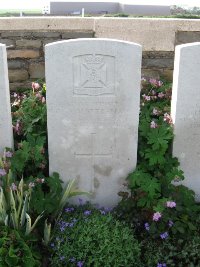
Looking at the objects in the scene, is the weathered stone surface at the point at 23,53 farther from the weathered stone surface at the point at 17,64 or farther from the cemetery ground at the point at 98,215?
the cemetery ground at the point at 98,215

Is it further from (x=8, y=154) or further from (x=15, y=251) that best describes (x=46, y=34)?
(x=15, y=251)

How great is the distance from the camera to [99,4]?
32.1 m

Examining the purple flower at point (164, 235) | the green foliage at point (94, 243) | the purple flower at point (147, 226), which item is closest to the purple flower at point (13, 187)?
the green foliage at point (94, 243)

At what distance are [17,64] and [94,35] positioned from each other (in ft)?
2.89

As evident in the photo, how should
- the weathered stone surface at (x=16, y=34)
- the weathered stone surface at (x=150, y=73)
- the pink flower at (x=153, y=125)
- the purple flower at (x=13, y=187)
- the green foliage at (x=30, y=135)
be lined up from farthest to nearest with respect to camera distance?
the weathered stone surface at (x=150, y=73)
the weathered stone surface at (x=16, y=34)
the pink flower at (x=153, y=125)
the green foliage at (x=30, y=135)
the purple flower at (x=13, y=187)

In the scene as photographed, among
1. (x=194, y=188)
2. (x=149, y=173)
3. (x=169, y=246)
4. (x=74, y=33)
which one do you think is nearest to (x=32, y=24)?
(x=74, y=33)

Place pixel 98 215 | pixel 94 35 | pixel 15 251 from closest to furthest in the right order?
pixel 15 251
pixel 98 215
pixel 94 35

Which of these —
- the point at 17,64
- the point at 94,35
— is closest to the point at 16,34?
the point at 17,64

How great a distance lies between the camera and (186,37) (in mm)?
3863

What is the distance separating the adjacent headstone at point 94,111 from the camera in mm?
2664

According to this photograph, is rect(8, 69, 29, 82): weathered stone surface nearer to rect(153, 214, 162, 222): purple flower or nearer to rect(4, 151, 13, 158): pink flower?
rect(4, 151, 13, 158): pink flower

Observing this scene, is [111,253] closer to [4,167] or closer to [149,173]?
[149,173]

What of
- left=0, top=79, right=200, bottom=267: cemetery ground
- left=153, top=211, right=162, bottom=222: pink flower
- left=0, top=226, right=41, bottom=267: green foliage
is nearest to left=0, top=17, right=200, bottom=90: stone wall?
left=0, top=79, right=200, bottom=267: cemetery ground

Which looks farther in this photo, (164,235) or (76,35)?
(76,35)
